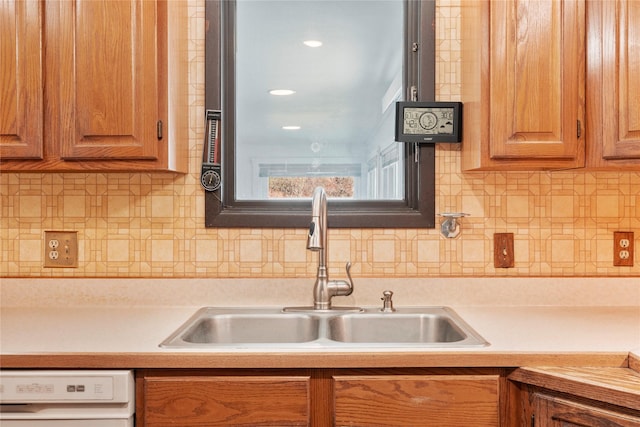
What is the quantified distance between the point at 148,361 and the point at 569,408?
3.15 feet

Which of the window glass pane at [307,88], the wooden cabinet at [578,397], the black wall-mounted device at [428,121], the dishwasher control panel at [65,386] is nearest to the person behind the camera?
the wooden cabinet at [578,397]

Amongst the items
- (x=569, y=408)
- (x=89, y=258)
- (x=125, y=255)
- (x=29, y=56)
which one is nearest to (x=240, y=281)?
(x=125, y=255)

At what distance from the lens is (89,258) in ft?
6.08

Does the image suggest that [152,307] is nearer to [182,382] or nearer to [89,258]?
[89,258]

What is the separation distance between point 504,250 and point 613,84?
2.08 ft

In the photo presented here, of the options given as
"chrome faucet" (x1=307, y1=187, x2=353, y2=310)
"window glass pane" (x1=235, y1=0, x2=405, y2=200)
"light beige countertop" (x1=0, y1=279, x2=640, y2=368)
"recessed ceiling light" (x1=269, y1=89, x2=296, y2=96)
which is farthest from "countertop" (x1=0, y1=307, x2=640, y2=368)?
"recessed ceiling light" (x1=269, y1=89, x2=296, y2=96)

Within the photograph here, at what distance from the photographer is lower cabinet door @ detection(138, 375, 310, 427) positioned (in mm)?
1255

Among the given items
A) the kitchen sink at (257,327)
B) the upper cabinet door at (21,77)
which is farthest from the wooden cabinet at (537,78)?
the upper cabinet door at (21,77)

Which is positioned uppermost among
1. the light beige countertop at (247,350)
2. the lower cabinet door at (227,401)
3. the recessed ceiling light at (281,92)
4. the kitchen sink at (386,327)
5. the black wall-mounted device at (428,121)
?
the recessed ceiling light at (281,92)

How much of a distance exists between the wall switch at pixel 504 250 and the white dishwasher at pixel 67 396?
1.24 m

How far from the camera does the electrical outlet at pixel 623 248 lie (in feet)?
5.98

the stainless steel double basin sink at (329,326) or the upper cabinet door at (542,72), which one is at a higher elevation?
the upper cabinet door at (542,72)

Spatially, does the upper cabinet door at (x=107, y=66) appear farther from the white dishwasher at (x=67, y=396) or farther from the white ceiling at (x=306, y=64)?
the white dishwasher at (x=67, y=396)

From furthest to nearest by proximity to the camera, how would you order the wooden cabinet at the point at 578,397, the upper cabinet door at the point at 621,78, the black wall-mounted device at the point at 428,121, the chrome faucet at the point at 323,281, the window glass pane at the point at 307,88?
the window glass pane at the point at 307,88, the black wall-mounted device at the point at 428,121, the chrome faucet at the point at 323,281, the upper cabinet door at the point at 621,78, the wooden cabinet at the point at 578,397
